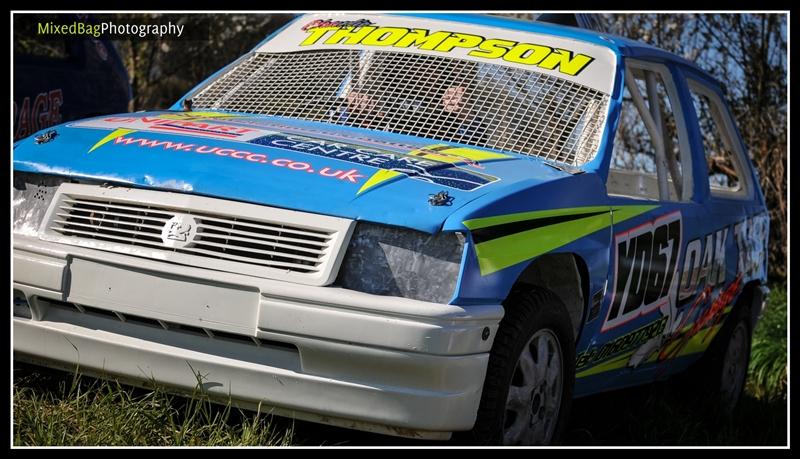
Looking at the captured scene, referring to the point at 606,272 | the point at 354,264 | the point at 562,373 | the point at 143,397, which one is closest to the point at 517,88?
the point at 606,272

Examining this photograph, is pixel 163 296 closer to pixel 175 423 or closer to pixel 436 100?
pixel 175 423

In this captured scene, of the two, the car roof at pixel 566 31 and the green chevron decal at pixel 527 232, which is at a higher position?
the car roof at pixel 566 31

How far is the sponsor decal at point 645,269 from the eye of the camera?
434cm

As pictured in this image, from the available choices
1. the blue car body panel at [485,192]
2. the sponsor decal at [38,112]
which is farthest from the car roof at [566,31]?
the sponsor decal at [38,112]

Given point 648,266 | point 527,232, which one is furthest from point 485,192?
point 648,266

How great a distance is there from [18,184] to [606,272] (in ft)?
6.58

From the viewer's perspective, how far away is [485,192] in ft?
11.7

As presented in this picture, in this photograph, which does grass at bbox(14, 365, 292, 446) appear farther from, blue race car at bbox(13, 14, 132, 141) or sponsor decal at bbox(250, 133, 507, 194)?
blue race car at bbox(13, 14, 132, 141)

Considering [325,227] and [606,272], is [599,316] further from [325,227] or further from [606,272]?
[325,227]

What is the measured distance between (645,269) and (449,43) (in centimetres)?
123

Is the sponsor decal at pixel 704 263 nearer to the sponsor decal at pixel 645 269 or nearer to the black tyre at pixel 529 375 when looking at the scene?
the sponsor decal at pixel 645 269

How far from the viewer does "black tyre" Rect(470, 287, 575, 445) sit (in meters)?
3.58

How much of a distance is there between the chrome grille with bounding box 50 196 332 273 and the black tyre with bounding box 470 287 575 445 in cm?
65

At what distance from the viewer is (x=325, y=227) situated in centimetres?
340
